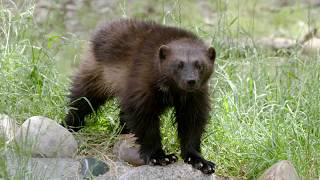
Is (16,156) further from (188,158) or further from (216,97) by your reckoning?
(216,97)

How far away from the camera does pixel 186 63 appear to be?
16.0 feet

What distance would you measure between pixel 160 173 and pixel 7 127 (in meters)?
1.05

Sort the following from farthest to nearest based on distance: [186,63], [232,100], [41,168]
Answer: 1. [232,100]
2. [186,63]
3. [41,168]

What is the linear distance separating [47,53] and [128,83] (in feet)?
4.38

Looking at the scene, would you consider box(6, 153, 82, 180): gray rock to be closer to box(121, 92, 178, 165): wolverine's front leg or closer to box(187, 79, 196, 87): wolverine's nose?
box(121, 92, 178, 165): wolverine's front leg

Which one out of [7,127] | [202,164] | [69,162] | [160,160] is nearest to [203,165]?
[202,164]

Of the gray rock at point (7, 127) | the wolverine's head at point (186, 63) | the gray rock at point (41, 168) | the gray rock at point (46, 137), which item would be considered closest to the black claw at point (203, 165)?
the wolverine's head at point (186, 63)

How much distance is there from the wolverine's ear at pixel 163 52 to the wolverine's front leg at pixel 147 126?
0.28m

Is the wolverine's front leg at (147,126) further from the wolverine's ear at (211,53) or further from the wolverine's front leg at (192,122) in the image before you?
the wolverine's ear at (211,53)

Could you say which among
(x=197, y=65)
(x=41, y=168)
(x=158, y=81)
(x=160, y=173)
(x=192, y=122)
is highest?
(x=197, y=65)

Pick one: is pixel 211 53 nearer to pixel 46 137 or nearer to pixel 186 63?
pixel 186 63

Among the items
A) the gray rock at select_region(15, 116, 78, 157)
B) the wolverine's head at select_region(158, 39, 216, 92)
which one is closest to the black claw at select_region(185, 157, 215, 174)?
the wolverine's head at select_region(158, 39, 216, 92)

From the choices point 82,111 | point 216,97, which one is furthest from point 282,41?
point 82,111

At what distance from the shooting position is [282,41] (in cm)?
1016
